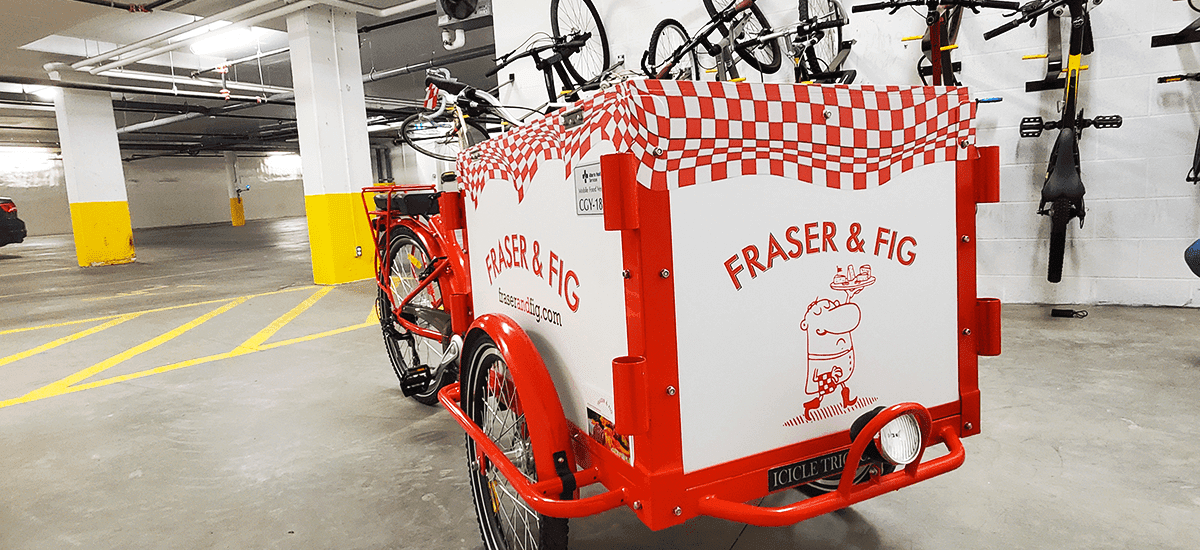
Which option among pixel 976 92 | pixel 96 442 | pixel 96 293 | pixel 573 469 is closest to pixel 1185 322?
pixel 976 92

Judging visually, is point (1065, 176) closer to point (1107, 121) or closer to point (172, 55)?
point (1107, 121)

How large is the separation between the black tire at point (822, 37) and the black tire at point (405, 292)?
258 cm

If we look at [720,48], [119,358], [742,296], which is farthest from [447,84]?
[119,358]

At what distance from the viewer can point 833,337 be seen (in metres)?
1.28

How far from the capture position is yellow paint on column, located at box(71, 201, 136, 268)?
34.1 ft

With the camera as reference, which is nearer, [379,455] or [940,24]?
[379,455]

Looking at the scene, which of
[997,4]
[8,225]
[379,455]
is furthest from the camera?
[8,225]

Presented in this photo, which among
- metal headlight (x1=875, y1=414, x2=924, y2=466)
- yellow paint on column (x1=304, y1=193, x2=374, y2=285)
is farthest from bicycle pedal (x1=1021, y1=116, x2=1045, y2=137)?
yellow paint on column (x1=304, y1=193, x2=374, y2=285)

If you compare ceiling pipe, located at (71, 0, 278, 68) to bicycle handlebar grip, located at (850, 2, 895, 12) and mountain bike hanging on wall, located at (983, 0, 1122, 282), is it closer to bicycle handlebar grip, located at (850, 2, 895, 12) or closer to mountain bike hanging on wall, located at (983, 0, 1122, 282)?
bicycle handlebar grip, located at (850, 2, 895, 12)

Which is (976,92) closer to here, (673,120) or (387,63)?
(673,120)

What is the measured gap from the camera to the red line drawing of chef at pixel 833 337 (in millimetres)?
1257

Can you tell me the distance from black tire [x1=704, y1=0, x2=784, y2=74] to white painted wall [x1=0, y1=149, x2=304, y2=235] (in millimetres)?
23435

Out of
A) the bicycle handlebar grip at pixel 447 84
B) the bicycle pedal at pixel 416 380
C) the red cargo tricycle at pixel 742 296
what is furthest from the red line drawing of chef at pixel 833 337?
the bicycle pedal at pixel 416 380

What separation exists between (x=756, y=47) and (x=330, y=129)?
212 inches
